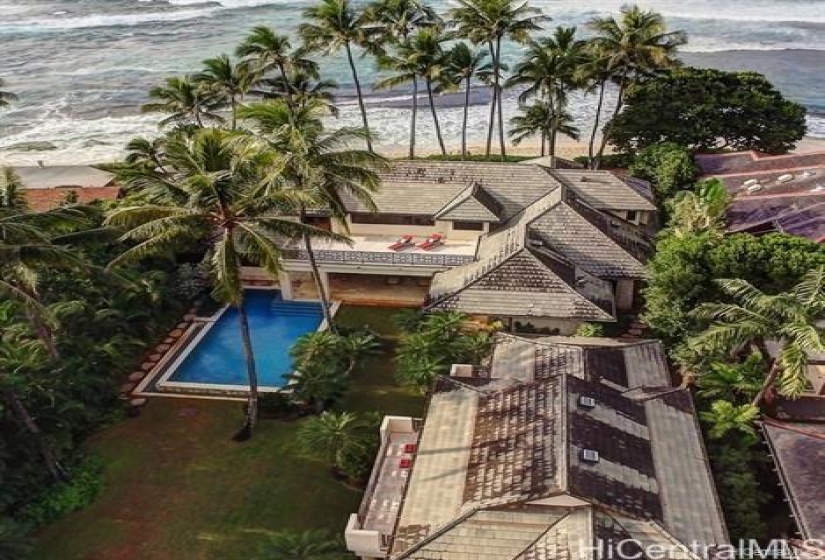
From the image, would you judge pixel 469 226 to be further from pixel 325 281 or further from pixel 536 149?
pixel 536 149

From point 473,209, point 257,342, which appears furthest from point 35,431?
point 473,209

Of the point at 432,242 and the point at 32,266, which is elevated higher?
the point at 32,266

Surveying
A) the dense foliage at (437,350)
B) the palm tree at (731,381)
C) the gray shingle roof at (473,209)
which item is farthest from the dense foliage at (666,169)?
the dense foliage at (437,350)

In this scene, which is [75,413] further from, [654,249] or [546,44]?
[546,44]

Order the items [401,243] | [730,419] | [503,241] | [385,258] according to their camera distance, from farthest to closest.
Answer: [401,243] → [385,258] → [503,241] → [730,419]

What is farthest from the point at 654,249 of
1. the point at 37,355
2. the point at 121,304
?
the point at 37,355

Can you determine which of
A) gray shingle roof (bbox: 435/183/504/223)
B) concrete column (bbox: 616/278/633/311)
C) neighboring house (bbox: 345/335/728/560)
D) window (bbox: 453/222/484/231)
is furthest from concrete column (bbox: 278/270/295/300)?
concrete column (bbox: 616/278/633/311)

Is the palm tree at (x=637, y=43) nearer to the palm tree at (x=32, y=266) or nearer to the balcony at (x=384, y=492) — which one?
the balcony at (x=384, y=492)
